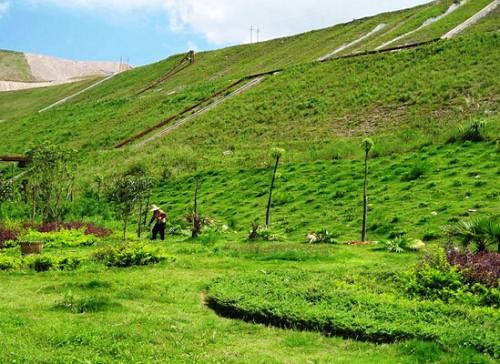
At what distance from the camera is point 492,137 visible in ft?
98.4

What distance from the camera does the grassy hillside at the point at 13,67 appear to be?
170587mm

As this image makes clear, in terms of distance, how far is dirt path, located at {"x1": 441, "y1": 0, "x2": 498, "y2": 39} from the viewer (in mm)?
61688

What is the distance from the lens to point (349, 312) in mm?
11359

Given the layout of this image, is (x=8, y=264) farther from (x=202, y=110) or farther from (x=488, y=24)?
(x=488, y=24)

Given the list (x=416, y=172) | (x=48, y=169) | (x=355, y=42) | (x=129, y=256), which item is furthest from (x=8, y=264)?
(x=355, y=42)

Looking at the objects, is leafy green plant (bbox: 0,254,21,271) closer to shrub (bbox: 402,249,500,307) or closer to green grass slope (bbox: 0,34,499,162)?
shrub (bbox: 402,249,500,307)

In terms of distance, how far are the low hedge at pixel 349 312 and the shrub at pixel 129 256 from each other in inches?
151

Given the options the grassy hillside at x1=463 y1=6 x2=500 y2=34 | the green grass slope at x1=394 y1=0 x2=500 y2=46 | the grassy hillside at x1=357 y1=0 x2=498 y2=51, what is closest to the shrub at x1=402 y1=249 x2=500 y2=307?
the grassy hillside at x1=463 y1=6 x2=500 y2=34

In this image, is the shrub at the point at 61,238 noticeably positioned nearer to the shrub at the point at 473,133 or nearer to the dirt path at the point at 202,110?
the shrub at the point at 473,133

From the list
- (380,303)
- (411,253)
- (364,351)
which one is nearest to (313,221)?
(411,253)

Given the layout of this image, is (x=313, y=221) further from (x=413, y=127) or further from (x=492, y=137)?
(x=413, y=127)

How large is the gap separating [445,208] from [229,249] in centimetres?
792

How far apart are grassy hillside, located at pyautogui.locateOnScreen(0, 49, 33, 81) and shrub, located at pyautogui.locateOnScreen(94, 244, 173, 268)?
15675cm

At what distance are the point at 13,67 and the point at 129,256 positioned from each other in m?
178
